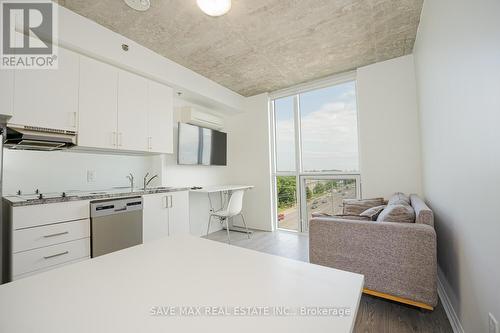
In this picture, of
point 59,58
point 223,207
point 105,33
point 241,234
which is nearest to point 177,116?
point 105,33

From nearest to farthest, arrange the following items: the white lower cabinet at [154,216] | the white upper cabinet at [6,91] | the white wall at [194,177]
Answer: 1. the white upper cabinet at [6,91]
2. the white lower cabinet at [154,216]
3. the white wall at [194,177]

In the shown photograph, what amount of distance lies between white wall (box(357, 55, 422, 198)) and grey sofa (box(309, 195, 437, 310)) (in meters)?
1.48

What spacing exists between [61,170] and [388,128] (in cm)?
424

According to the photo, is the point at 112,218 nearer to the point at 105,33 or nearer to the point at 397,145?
the point at 105,33

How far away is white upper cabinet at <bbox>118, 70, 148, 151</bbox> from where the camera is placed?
2.51 m

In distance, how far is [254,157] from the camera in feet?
14.4

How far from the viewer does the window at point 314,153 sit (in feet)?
11.8

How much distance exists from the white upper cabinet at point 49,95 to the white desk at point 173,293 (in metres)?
1.90

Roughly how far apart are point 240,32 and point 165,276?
262cm

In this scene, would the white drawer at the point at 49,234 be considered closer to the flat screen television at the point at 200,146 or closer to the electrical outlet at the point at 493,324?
the flat screen television at the point at 200,146

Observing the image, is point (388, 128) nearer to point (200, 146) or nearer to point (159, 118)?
point (200, 146)

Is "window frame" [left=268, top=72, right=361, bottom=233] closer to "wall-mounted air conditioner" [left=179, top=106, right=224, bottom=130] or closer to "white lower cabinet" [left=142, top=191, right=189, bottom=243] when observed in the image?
"wall-mounted air conditioner" [left=179, top=106, right=224, bottom=130]

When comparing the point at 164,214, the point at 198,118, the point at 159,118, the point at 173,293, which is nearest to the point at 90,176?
the point at 164,214

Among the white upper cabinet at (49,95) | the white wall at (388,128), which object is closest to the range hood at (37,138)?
the white upper cabinet at (49,95)
